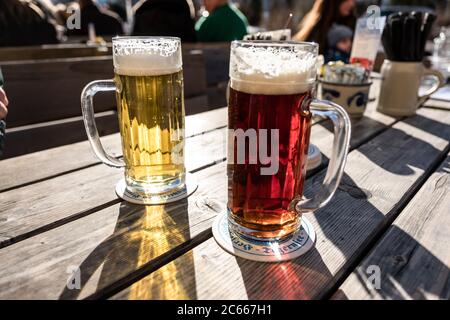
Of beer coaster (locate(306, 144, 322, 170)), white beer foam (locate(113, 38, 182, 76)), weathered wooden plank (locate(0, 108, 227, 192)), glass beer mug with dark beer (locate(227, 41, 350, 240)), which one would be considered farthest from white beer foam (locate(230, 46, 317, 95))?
weathered wooden plank (locate(0, 108, 227, 192))

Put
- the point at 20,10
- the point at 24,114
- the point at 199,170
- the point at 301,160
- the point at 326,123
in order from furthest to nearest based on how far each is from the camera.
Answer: the point at 20,10
the point at 24,114
the point at 326,123
the point at 199,170
the point at 301,160

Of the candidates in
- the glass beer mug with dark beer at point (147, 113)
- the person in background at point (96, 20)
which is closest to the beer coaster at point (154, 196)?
the glass beer mug with dark beer at point (147, 113)

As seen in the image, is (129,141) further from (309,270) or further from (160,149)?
(309,270)

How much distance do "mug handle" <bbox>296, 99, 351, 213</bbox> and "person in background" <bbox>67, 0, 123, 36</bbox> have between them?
490 cm

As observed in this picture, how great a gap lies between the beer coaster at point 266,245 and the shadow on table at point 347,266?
0.01 m

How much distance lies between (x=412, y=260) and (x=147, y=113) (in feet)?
1.98

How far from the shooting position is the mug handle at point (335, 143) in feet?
1.96

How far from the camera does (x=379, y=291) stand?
568 millimetres

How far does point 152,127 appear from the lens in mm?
828

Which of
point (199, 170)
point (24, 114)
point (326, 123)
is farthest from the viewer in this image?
point (24, 114)

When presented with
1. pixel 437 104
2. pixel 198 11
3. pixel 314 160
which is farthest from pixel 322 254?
pixel 198 11

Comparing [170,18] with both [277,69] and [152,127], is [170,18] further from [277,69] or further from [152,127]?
[277,69]
